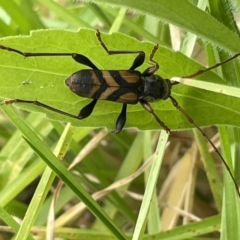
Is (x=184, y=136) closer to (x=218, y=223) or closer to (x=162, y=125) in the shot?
(x=218, y=223)

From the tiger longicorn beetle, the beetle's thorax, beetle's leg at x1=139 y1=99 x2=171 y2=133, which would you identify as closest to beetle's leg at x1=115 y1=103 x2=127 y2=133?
the tiger longicorn beetle

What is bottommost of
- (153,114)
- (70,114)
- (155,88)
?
(70,114)

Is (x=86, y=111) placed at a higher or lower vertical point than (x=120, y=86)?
lower

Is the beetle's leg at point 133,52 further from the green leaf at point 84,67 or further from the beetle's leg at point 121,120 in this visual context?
the beetle's leg at point 121,120

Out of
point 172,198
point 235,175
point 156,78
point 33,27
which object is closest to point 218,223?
point 235,175

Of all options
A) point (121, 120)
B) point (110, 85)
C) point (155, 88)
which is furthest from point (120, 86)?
point (121, 120)

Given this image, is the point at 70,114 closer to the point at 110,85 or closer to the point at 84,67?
the point at 84,67

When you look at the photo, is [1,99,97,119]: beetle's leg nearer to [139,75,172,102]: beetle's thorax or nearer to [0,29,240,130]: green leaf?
[0,29,240,130]: green leaf
